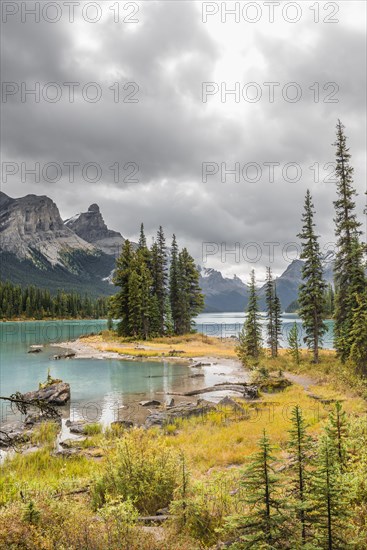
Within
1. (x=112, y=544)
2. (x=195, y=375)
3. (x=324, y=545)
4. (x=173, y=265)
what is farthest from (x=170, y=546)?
(x=173, y=265)

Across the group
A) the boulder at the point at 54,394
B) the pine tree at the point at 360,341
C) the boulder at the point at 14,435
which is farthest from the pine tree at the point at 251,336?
the boulder at the point at 14,435

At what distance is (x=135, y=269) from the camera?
63.0m

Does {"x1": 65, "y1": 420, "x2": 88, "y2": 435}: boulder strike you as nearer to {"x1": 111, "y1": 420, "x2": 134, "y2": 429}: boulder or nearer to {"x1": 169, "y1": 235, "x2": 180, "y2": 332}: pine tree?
{"x1": 111, "y1": 420, "x2": 134, "y2": 429}: boulder

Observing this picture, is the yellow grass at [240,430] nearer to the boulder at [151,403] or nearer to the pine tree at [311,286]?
the boulder at [151,403]

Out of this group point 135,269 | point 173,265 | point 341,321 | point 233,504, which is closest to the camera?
point 233,504

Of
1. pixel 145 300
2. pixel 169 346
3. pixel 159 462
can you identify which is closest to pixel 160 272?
pixel 145 300

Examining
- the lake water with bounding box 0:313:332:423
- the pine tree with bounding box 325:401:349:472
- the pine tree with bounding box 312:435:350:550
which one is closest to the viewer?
the pine tree with bounding box 312:435:350:550

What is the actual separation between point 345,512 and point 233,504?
8.50 ft

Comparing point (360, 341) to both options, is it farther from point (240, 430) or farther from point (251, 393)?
point (240, 430)

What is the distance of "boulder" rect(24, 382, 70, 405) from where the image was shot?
76.7 feet

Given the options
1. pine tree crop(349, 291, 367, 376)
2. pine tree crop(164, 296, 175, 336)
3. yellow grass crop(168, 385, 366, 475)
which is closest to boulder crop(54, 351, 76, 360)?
pine tree crop(164, 296, 175, 336)

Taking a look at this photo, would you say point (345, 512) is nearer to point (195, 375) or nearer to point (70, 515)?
point (70, 515)

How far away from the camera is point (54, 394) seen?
23844 millimetres

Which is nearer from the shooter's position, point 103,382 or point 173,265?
point 103,382
